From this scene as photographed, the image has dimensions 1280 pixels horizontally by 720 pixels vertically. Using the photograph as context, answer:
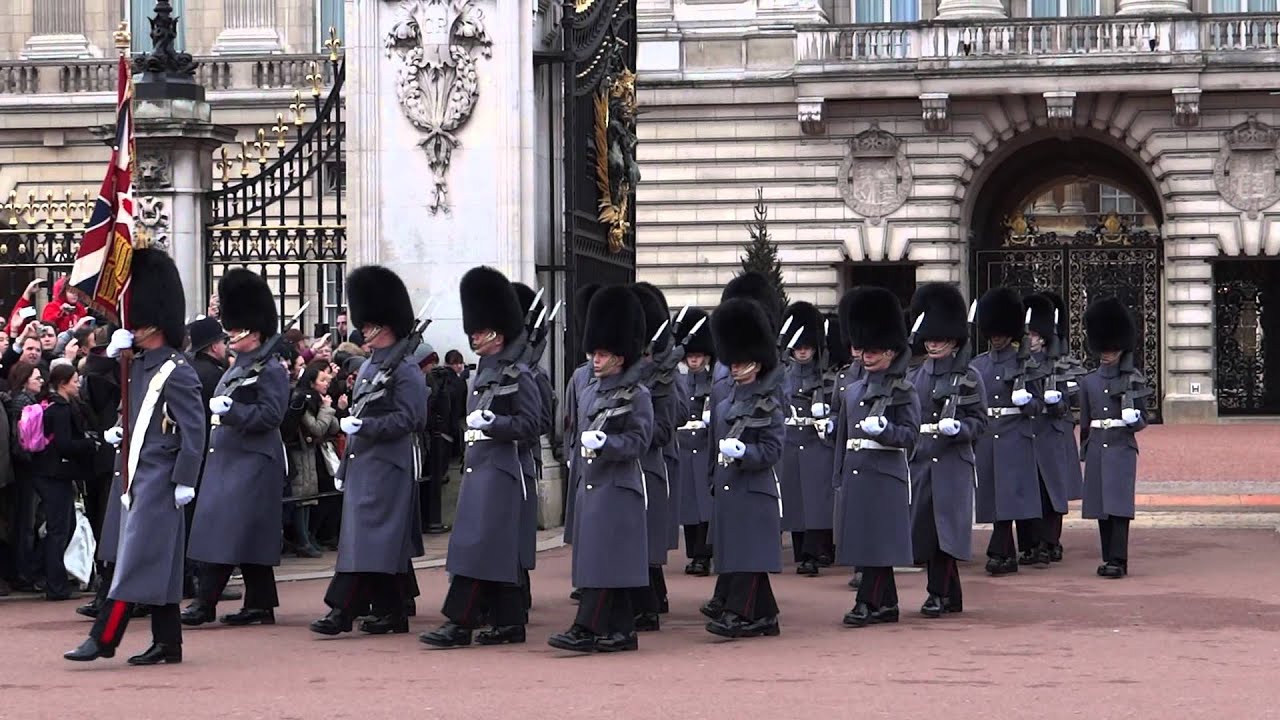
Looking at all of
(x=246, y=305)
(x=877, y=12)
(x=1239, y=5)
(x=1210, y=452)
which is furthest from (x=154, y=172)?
(x=1239, y=5)

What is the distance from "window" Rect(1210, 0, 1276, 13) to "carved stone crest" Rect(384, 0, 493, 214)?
20.6 m

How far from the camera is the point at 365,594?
35.2 ft

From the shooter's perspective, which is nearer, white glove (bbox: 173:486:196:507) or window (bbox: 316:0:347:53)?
white glove (bbox: 173:486:196:507)

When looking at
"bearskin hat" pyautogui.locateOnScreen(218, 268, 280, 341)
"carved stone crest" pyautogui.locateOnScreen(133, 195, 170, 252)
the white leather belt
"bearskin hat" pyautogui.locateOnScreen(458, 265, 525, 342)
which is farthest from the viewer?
"carved stone crest" pyautogui.locateOnScreen(133, 195, 170, 252)

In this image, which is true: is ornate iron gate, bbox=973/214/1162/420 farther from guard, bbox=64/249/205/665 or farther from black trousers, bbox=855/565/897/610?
guard, bbox=64/249/205/665

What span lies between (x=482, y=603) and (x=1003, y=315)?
506 cm

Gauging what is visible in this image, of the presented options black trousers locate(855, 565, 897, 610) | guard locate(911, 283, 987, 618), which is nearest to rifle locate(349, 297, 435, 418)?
black trousers locate(855, 565, 897, 610)

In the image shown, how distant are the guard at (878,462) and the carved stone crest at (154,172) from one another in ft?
18.9

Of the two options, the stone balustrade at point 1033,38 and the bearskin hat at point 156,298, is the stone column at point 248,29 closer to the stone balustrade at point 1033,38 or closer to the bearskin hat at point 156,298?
the stone balustrade at point 1033,38

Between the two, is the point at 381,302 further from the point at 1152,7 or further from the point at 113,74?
the point at 113,74

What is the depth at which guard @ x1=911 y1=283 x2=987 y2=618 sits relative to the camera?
37.6 feet

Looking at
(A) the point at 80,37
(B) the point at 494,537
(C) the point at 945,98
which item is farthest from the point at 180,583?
(A) the point at 80,37

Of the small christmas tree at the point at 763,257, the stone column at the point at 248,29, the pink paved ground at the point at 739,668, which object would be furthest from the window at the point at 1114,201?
the pink paved ground at the point at 739,668

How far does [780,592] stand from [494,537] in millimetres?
2854
